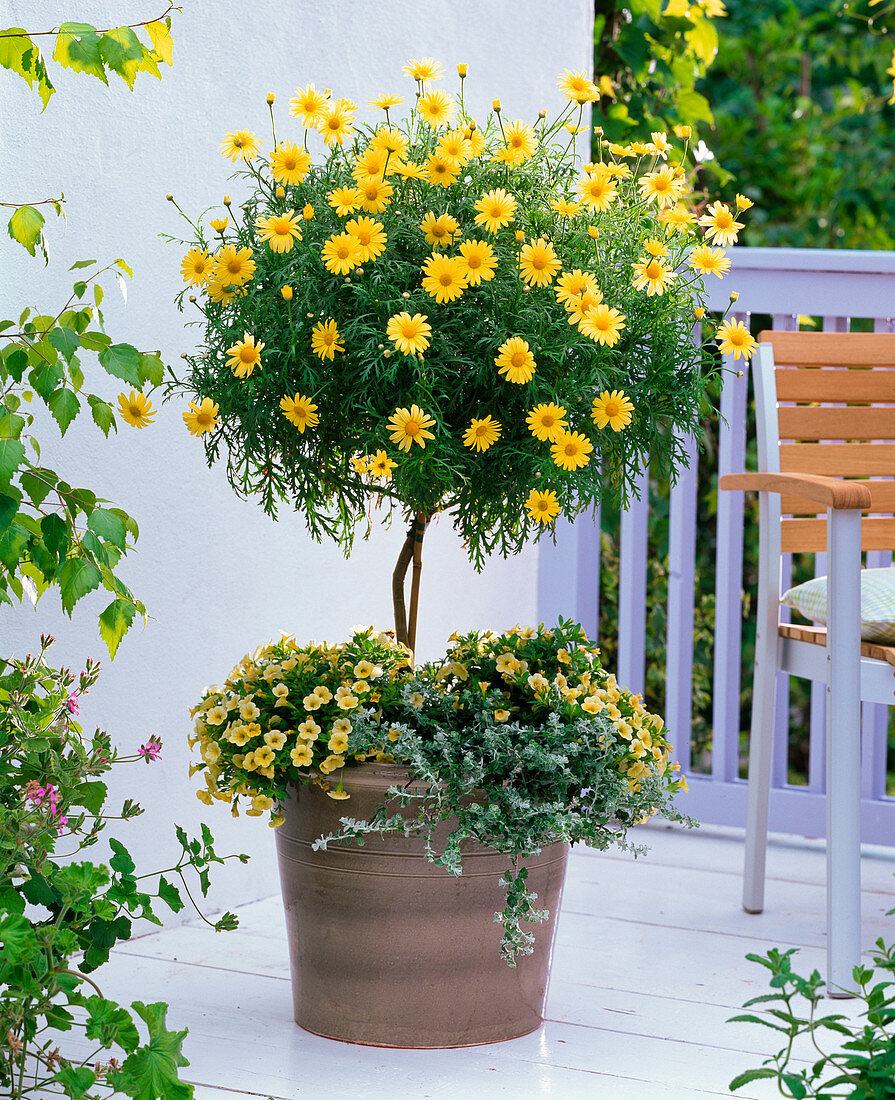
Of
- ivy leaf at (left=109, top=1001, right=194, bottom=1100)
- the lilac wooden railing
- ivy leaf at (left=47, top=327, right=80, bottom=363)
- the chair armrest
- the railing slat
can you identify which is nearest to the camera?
ivy leaf at (left=109, top=1001, right=194, bottom=1100)

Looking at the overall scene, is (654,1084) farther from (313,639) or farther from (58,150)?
(58,150)

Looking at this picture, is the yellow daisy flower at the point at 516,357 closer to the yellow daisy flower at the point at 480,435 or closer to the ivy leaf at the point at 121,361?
the yellow daisy flower at the point at 480,435

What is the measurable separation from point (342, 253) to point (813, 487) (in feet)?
2.53

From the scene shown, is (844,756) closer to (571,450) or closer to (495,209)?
(571,450)

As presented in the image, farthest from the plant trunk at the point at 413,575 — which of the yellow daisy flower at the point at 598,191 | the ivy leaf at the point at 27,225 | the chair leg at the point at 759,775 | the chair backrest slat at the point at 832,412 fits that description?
the chair backrest slat at the point at 832,412

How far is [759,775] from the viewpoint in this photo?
205 cm

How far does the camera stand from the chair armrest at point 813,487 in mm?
1687

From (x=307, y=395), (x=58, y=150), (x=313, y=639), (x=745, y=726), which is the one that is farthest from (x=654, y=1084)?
(x=745, y=726)

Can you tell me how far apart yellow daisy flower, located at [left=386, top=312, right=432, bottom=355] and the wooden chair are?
0.68 meters

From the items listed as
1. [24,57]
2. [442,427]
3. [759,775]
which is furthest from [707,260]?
[759,775]

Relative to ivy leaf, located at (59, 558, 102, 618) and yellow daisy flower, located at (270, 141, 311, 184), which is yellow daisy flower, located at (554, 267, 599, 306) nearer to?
yellow daisy flower, located at (270, 141, 311, 184)

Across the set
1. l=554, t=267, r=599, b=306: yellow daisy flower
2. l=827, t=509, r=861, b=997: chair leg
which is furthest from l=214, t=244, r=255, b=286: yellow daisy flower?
l=827, t=509, r=861, b=997: chair leg

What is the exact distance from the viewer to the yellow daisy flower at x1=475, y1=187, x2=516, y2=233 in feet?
4.37

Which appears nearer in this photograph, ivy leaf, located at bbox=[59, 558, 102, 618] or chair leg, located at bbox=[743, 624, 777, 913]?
ivy leaf, located at bbox=[59, 558, 102, 618]
